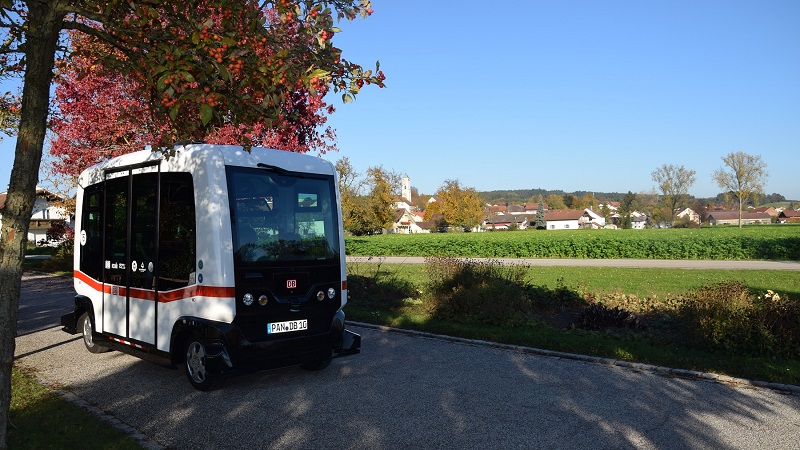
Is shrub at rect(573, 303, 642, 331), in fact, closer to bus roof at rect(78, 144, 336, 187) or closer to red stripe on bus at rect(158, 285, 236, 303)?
bus roof at rect(78, 144, 336, 187)

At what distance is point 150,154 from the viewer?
24.9 feet

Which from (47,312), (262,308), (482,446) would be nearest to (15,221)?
(262,308)

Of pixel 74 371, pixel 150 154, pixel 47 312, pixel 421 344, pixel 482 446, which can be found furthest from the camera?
pixel 47 312

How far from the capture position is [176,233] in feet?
23.4

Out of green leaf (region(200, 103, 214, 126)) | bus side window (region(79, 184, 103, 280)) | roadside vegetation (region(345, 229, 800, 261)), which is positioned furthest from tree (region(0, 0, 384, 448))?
roadside vegetation (region(345, 229, 800, 261))

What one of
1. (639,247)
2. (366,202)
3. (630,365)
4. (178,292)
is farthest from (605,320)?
(366,202)

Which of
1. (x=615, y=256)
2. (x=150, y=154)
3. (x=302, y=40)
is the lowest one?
(x=615, y=256)

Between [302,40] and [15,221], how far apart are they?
114 inches

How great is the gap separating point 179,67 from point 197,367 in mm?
3807

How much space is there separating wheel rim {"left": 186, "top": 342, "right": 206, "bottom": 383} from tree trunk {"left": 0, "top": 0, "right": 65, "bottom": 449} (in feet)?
7.84

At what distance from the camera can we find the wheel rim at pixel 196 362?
22.8 ft

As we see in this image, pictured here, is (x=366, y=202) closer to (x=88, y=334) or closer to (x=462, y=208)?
(x=462, y=208)

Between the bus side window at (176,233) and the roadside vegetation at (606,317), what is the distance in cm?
494

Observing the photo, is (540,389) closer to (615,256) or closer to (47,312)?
(47,312)
